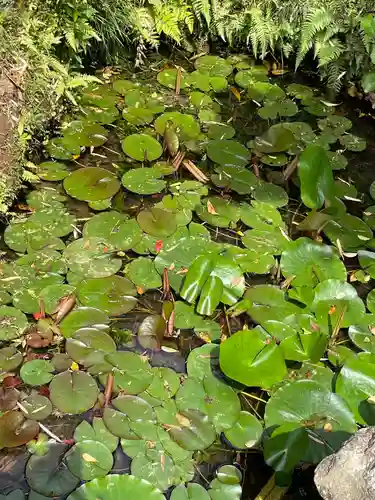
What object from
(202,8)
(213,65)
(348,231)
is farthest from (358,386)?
(202,8)

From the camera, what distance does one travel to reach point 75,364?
2.20 meters

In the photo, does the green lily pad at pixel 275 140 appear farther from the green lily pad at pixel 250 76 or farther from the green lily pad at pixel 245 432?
the green lily pad at pixel 245 432

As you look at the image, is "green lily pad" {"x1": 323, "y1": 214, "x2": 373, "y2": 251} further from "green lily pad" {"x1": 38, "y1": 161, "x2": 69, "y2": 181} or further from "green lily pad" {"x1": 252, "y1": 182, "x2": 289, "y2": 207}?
"green lily pad" {"x1": 38, "y1": 161, "x2": 69, "y2": 181}

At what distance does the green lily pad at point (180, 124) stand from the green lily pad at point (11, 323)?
4.98 ft

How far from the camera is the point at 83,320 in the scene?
2340mm

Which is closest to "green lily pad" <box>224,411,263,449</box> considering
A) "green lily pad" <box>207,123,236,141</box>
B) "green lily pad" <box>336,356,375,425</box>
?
"green lily pad" <box>336,356,375,425</box>

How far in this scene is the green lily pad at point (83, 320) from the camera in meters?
2.30

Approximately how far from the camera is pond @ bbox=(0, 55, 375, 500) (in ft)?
6.50

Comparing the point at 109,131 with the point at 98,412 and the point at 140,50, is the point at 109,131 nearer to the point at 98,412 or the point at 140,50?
the point at 140,50

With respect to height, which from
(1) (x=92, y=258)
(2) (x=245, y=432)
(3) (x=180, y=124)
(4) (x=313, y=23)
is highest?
(4) (x=313, y=23)

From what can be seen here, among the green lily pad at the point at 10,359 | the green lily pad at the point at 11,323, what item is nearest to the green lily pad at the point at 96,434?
the green lily pad at the point at 10,359

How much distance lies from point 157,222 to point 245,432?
116 cm

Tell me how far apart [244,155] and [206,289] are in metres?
1.17

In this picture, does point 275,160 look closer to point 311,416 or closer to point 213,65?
point 213,65
